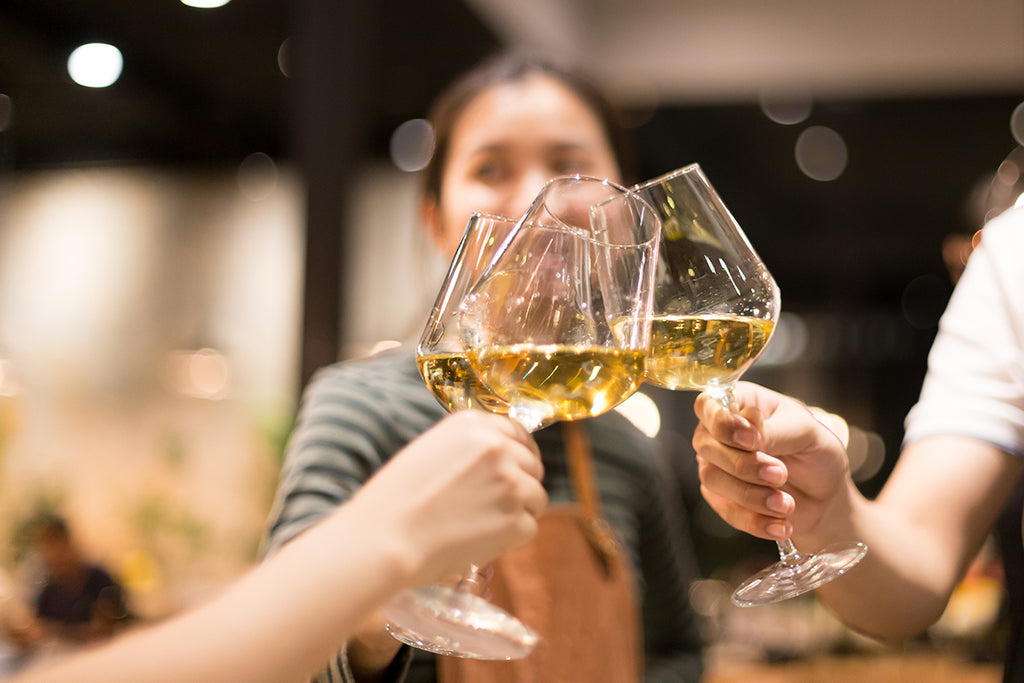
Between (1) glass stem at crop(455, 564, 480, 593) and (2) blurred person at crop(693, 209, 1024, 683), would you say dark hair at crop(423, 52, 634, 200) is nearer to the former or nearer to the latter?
(2) blurred person at crop(693, 209, 1024, 683)

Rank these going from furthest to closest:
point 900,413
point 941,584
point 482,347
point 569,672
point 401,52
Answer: point 900,413
point 401,52
point 569,672
point 941,584
point 482,347

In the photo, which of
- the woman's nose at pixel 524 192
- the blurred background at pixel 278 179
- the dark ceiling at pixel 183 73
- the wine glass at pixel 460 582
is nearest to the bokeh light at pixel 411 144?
the blurred background at pixel 278 179

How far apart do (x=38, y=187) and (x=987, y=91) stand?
4357 mm

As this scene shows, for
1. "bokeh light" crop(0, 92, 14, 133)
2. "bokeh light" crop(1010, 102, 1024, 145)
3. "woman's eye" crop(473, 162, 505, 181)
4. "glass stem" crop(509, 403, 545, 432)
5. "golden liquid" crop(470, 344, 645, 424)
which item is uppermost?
"bokeh light" crop(1010, 102, 1024, 145)

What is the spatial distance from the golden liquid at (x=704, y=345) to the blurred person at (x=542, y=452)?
36 centimetres

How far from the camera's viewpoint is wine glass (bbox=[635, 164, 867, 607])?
2.47 feet

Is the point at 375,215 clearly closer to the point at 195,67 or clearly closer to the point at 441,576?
the point at 195,67

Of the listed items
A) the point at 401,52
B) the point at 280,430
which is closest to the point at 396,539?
the point at 280,430

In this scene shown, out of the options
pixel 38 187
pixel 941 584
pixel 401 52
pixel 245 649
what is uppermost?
pixel 401 52

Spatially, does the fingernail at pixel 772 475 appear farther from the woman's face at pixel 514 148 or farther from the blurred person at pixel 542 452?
the woman's face at pixel 514 148

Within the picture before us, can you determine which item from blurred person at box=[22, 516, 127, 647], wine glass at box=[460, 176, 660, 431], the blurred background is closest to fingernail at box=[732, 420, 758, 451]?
wine glass at box=[460, 176, 660, 431]

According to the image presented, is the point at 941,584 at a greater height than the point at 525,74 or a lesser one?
lesser

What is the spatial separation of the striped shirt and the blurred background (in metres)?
0.39

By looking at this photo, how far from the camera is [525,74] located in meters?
→ 1.23
